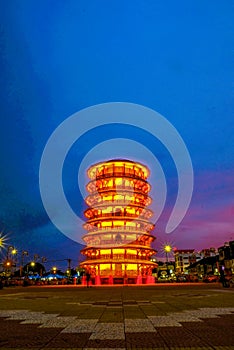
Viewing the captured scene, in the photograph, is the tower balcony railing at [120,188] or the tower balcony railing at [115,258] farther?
the tower balcony railing at [120,188]

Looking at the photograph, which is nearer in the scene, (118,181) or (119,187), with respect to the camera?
(119,187)

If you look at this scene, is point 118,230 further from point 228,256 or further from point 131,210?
point 228,256

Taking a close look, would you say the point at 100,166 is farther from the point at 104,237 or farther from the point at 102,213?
the point at 104,237

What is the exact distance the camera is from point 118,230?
218ft

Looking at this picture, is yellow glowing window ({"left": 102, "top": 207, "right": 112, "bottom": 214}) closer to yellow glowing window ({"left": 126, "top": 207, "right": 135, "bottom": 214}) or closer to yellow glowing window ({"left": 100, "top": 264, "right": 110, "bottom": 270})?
yellow glowing window ({"left": 126, "top": 207, "right": 135, "bottom": 214})

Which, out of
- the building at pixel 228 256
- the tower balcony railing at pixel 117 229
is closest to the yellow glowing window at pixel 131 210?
the tower balcony railing at pixel 117 229

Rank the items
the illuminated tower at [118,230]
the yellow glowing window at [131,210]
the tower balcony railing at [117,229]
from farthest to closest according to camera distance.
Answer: the yellow glowing window at [131,210]
the tower balcony railing at [117,229]
the illuminated tower at [118,230]

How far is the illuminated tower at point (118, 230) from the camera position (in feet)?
216

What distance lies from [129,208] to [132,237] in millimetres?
5698

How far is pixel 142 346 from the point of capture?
5.26 meters

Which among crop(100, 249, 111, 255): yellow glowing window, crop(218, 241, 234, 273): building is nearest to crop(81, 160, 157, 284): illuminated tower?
crop(100, 249, 111, 255): yellow glowing window

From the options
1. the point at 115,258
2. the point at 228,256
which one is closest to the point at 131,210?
the point at 115,258

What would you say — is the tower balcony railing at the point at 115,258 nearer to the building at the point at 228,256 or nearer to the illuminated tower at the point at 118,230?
the illuminated tower at the point at 118,230

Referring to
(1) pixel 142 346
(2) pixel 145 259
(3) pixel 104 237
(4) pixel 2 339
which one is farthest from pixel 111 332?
(2) pixel 145 259
